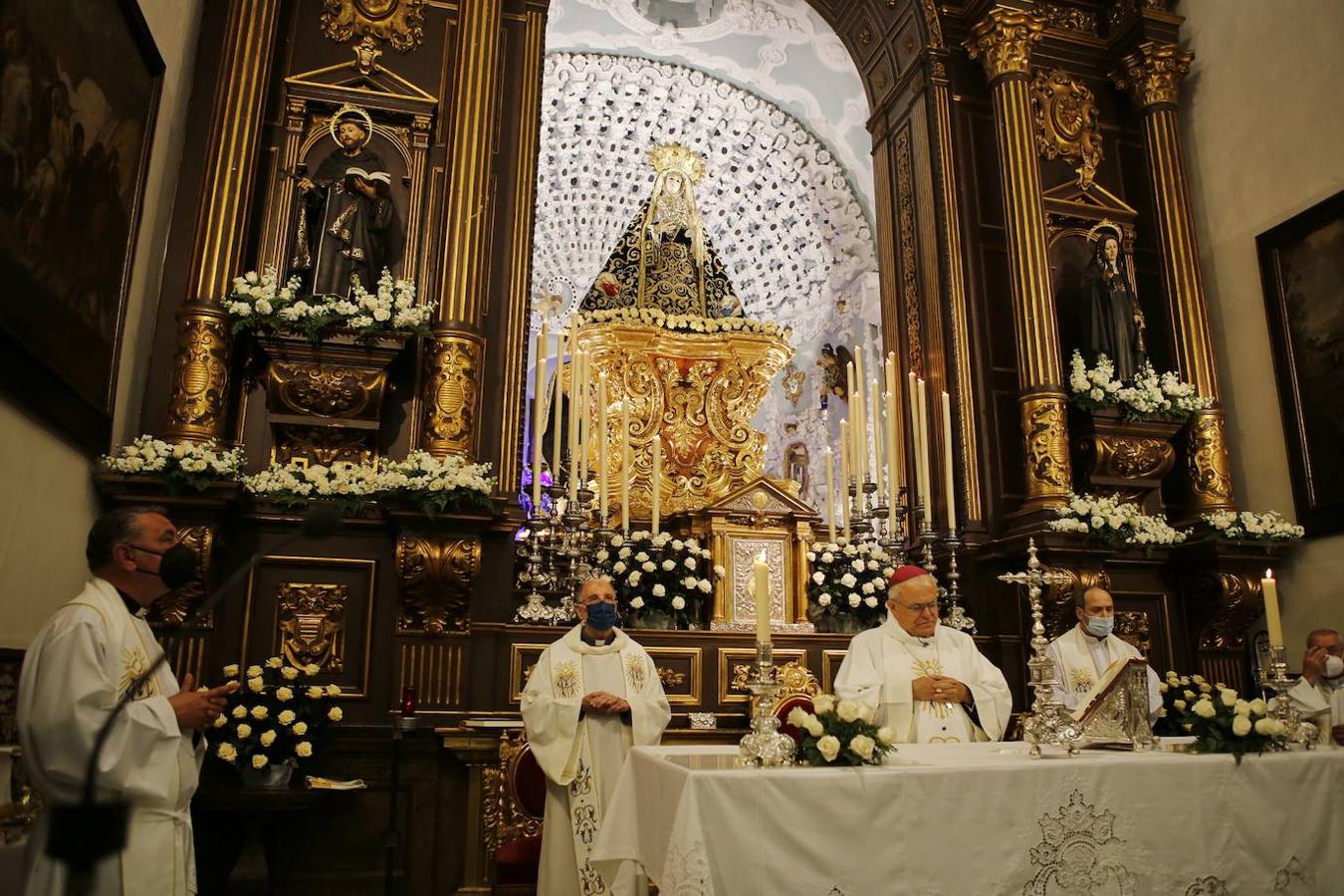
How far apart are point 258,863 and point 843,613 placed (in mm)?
3766

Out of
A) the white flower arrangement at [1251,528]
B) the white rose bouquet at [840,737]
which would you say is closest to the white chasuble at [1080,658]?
the white flower arrangement at [1251,528]

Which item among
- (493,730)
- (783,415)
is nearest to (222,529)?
(493,730)

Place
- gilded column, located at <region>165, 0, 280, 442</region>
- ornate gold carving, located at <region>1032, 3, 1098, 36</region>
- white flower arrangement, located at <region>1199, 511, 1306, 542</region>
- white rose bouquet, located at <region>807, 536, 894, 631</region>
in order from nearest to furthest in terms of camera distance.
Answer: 1. gilded column, located at <region>165, 0, 280, 442</region>
2. white rose bouquet, located at <region>807, 536, 894, 631</region>
3. white flower arrangement, located at <region>1199, 511, 1306, 542</region>
4. ornate gold carving, located at <region>1032, 3, 1098, 36</region>

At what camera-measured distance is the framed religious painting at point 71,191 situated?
3938 millimetres

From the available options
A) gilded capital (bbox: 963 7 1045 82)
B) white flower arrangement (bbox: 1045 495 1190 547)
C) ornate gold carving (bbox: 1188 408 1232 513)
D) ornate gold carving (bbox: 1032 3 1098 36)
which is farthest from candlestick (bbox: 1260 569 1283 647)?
ornate gold carving (bbox: 1032 3 1098 36)

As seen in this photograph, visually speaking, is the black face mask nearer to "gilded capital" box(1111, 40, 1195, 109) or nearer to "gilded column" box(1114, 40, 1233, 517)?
"gilded column" box(1114, 40, 1233, 517)

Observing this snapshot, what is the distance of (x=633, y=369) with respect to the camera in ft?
27.9

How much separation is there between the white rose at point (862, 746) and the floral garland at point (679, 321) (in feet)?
18.1

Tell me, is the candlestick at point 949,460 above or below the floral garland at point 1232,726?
above

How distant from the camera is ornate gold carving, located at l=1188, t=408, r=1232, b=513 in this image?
7.53 m

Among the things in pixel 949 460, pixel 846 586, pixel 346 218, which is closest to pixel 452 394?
pixel 346 218

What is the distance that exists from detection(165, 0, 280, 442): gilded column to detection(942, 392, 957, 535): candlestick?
4.71 metres

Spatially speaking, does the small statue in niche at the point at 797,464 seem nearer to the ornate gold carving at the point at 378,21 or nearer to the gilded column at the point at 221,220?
the ornate gold carving at the point at 378,21

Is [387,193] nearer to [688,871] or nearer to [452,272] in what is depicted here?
[452,272]
